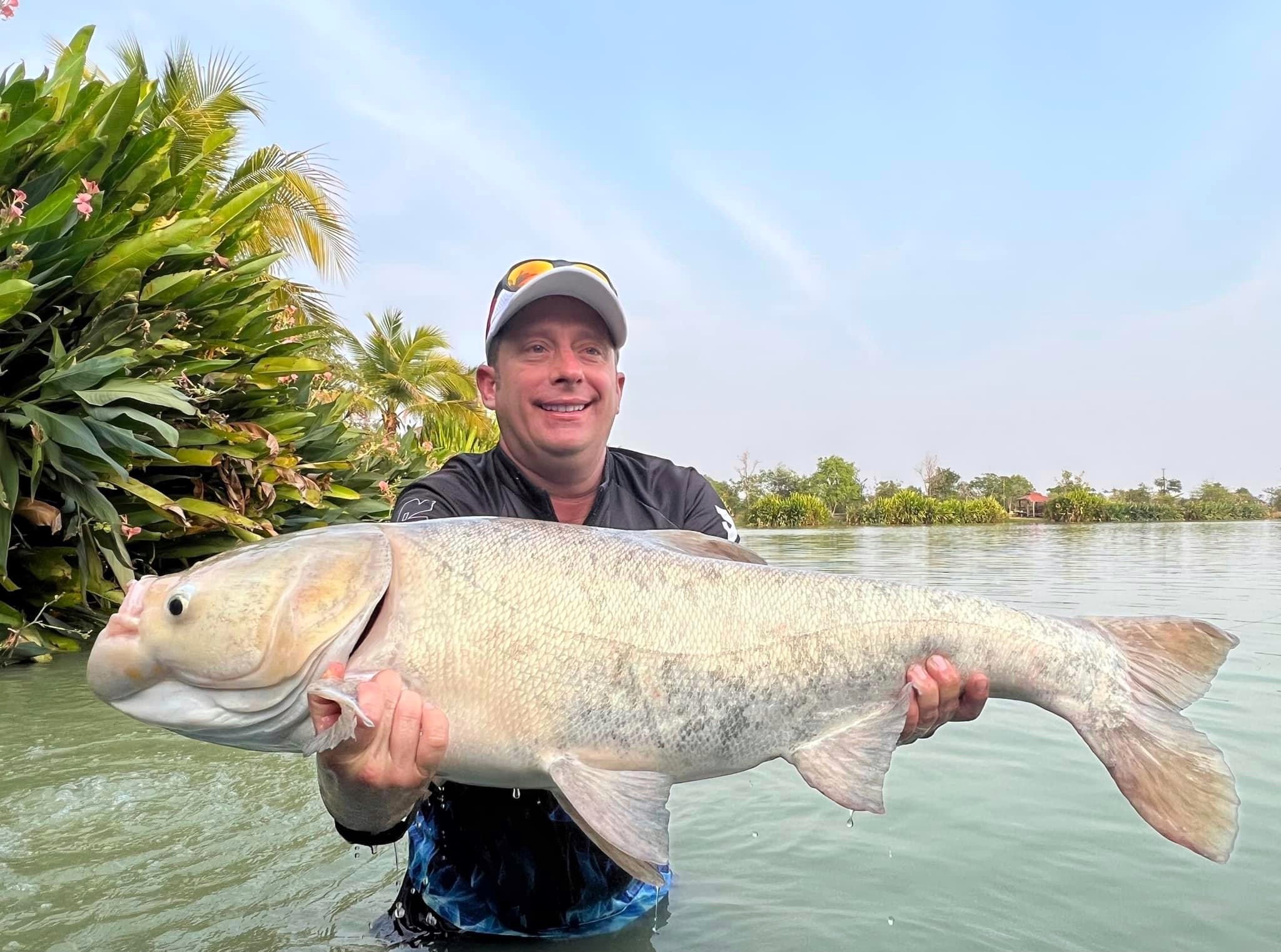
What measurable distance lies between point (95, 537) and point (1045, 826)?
6.30 meters

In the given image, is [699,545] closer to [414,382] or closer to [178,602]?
[178,602]

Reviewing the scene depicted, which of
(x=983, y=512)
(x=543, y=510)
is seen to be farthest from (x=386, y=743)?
(x=983, y=512)

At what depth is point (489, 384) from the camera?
303cm

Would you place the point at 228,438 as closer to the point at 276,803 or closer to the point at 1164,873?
the point at 276,803

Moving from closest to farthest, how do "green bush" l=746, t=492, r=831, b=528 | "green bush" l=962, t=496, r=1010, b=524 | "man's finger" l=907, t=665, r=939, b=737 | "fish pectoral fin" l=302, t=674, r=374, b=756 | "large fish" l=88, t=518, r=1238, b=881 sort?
"fish pectoral fin" l=302, t=674, r=374, b=756
"large fish" l=88, t=518, r=1238, b=881
"man's finger" l=907, t=665, r=939, b=737
"green bush" l=746, t=492, r=831, b=528
"green bush" l=962, t=496, r=1010, b=524

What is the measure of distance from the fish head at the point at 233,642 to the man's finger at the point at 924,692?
132 centimetres

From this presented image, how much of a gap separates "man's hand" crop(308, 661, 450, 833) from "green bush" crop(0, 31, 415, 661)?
4.37 m

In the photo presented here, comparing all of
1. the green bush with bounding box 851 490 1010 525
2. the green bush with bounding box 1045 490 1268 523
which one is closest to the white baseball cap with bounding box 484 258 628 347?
the green bush with bounding box 851 490 1010 525

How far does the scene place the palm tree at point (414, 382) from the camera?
26.6 meters

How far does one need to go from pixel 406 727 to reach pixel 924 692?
50.0 inches

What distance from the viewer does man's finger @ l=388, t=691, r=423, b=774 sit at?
1.84 meters

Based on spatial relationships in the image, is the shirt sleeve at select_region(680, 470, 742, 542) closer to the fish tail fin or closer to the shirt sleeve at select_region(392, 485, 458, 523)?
the shirt sleeve at select_region(392, 485, 458, 523)

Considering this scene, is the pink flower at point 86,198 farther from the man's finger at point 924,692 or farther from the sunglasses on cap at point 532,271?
the man's finger at point 924,692

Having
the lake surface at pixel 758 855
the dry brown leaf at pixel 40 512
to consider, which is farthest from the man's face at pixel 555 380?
the dry brown leaf at pixel 40 512
